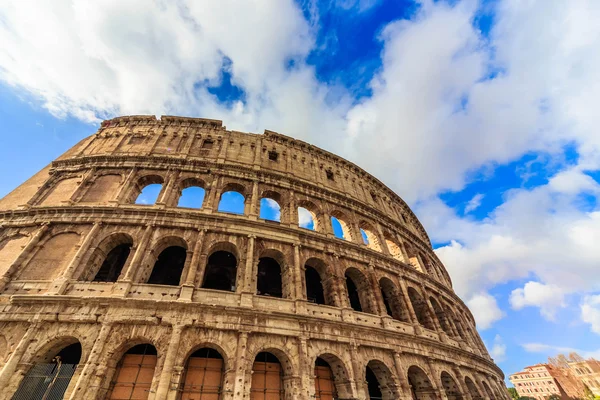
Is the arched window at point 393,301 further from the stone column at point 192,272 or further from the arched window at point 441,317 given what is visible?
the stone column at point 192,272

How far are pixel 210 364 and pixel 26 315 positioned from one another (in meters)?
7.07

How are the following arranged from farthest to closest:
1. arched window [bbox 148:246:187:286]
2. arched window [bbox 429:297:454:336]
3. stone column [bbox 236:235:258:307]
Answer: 1. arched window [bbox 429:297:454:336]
2. arched window [bbox 148:246:187:286]
3. stone column [bbox 236:235:258:307]

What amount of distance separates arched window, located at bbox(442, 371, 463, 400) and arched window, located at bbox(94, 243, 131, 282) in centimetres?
1773

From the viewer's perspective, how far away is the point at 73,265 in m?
10.9

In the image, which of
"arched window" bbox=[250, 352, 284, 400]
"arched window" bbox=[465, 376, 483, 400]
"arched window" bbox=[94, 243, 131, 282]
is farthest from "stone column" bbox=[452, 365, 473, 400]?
"arched window" bbox=[94, 243, 131, 282]

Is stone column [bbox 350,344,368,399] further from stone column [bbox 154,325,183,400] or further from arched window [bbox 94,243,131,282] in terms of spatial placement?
arched window [bbox 94,243,131,282]

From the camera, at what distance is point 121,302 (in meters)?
9.79

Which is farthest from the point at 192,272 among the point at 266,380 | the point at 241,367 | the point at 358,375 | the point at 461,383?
the point at 461,383

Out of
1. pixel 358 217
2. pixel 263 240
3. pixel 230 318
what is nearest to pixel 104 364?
pixel 230 318

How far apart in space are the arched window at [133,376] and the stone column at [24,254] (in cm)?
617

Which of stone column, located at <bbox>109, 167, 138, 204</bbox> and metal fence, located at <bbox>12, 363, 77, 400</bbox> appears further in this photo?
stone column, located at <bbox>109, 167, 138, 204</bbox>

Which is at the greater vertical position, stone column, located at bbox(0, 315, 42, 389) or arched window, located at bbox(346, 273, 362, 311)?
arched window, located at bbox(346, 273, 362, 311)

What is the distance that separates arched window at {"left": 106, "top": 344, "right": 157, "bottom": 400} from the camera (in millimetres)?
8734

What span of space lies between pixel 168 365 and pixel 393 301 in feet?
39.1
